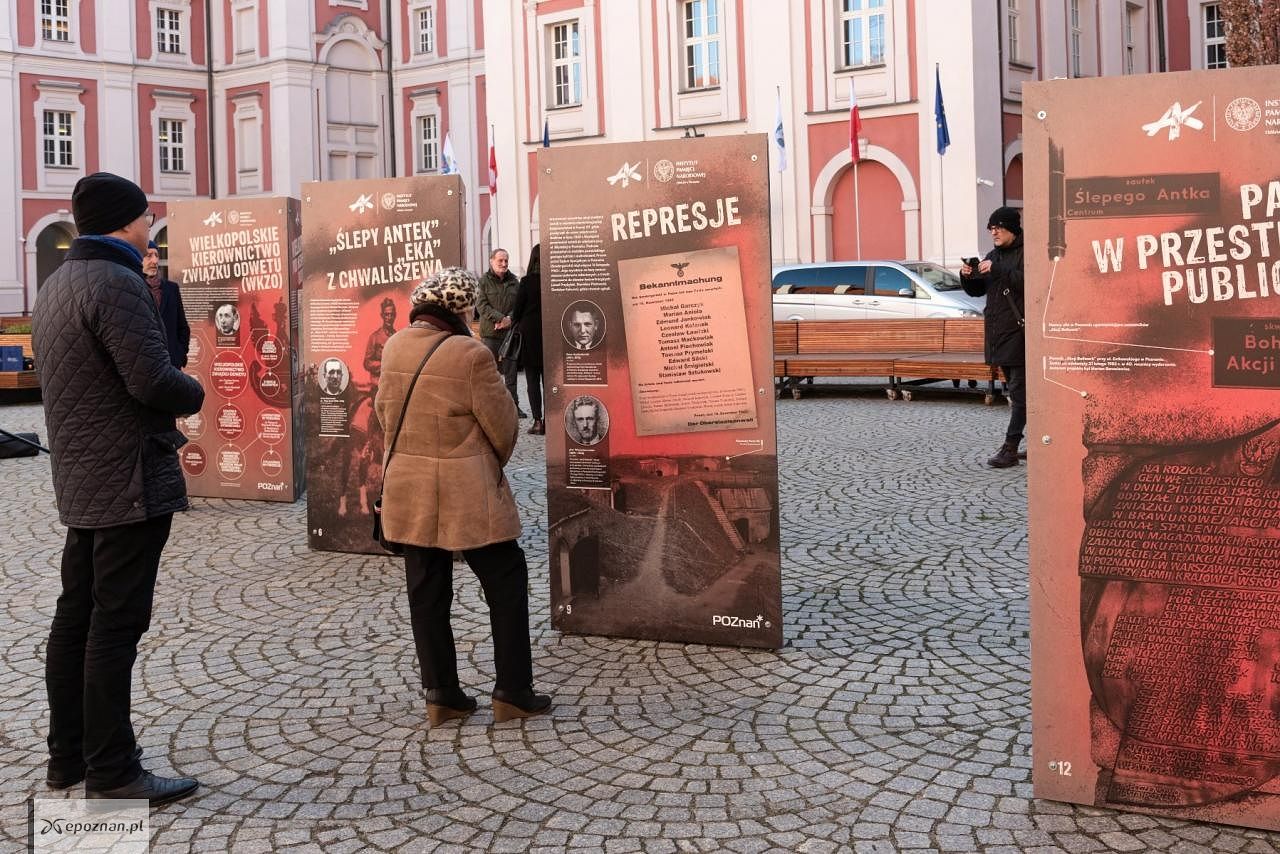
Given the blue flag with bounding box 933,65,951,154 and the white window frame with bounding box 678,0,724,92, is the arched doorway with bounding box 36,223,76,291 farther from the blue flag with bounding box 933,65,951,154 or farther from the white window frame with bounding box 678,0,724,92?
the blue flag with bounding box 933,65,951,154

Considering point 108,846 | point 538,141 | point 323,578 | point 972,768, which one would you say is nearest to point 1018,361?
point 323,578

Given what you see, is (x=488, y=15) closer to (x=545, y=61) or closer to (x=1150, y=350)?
(x=545, y=61)

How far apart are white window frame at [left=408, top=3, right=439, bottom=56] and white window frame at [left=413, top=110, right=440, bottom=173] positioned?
6.88 feet

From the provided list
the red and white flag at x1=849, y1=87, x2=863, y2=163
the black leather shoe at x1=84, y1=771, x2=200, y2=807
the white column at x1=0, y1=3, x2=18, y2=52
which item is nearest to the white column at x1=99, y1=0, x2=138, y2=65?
the white column at x1=0, y1=3, x2=18, y2=52

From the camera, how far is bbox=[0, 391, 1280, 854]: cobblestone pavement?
3.72 metres

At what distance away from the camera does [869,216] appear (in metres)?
26.5

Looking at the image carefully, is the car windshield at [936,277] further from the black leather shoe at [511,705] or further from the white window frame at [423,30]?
the white window frame at [423,30]

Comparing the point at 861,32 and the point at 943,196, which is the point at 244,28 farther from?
the point at 943,196

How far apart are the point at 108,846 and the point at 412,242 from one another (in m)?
4.32

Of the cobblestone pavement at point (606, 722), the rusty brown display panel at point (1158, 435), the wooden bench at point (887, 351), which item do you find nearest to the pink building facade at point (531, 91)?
the wooden bench at point (887, 351)

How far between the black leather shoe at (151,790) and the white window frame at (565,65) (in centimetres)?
2700

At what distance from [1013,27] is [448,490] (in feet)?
79.1

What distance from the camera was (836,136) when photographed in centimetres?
2661

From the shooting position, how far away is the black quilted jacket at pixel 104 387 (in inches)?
154
